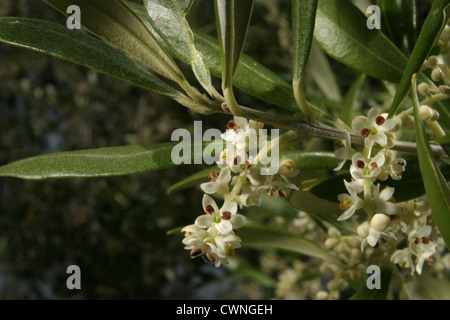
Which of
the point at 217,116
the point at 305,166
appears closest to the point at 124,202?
the point at 217,116

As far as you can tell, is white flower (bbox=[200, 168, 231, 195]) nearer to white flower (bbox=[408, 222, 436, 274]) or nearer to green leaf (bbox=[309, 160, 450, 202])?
green leaf (bbox=[309, 160, 450, 202])

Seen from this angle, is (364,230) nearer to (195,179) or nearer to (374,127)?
(374,127)

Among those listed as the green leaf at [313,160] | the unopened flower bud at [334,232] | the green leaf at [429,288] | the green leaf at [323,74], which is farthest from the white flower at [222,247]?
the green leaf at [323,74]

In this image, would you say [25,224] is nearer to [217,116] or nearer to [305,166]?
[217,116]

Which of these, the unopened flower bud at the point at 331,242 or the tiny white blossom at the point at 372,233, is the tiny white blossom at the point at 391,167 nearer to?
the tiny white blossom at the point at 372,233

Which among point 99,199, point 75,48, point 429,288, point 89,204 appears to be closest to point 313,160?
point 75,48

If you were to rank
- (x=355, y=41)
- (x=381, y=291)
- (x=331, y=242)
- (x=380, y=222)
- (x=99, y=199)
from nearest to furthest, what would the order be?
(x=380, y=222) < (x=355, y=41) < (x=381, y=291) < (x=331, y=242) < (x=99, y=199)
